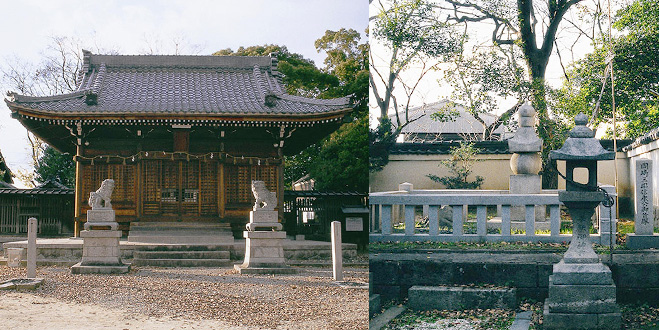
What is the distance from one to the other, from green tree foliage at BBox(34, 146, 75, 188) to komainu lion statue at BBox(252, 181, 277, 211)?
313 inches

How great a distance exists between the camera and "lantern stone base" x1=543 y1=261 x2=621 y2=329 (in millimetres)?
4297

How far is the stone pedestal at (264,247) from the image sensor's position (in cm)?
871

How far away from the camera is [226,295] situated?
23.1 ft

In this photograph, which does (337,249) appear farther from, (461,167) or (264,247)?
(461,167)

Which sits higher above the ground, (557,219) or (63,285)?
(557,219)

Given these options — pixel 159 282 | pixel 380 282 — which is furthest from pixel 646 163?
pixel 159 282

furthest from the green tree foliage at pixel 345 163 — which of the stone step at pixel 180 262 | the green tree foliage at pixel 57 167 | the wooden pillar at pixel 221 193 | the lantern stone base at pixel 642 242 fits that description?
the lantern stone base at pixel 642 242

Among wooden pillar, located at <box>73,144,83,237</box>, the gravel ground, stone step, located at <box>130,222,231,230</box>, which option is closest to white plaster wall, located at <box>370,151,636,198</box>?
the gravel ground

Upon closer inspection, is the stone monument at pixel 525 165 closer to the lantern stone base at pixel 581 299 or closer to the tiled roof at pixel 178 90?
the lantern stone base at pixel 581 299

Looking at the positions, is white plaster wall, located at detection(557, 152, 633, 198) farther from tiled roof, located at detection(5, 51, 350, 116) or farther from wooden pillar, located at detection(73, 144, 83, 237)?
wooden pillar, located at detection(73, 144, 83, 237)

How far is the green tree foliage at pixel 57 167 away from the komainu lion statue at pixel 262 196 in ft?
26.0

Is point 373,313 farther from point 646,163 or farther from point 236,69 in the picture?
point 236,69

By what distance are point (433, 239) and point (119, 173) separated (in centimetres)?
875

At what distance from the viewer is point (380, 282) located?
188 inches
